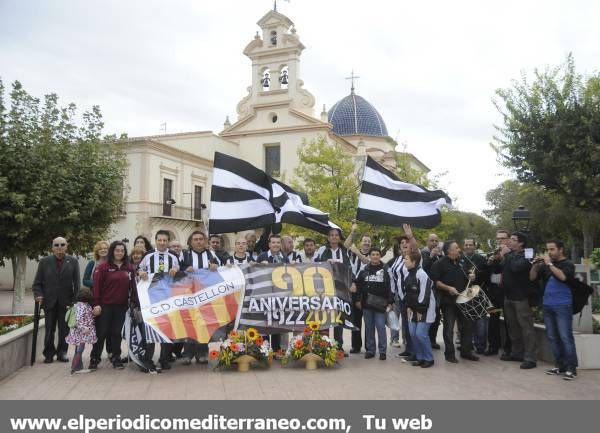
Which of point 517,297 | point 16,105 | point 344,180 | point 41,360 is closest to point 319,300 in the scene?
point 517,297

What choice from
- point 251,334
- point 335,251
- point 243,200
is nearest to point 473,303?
point 335,251

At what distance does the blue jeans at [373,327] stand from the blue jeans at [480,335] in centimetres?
173

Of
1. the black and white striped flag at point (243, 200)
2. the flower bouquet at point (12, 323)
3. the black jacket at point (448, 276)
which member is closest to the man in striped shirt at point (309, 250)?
the black and white striped flag at point (243, 200)

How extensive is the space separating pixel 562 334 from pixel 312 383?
11.5 ft

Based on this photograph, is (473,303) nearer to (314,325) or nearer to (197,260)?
(314,325)

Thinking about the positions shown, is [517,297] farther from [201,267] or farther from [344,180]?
[344,180]

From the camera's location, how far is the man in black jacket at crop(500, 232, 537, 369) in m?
8.23

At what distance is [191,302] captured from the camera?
8.02m

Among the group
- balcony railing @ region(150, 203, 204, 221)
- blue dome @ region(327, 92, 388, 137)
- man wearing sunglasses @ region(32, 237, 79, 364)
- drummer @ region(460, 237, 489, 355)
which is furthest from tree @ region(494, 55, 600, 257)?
blue dome @ region(327, 92, 388, 137)

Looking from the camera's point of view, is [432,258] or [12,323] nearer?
[432,258]

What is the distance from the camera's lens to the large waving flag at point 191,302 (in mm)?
7825

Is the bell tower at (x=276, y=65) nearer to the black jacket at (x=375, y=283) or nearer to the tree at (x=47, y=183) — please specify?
the tree at (x=47, y=183)

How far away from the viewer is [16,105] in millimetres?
14734

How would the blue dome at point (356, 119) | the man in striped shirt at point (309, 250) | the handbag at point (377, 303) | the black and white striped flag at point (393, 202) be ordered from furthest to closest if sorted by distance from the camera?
the blue dome at point (356, 119) < the black and white striped flag at point (393, 202) < the man in striped shirt at point (309, 250) < the handbag at point (377, 303)
